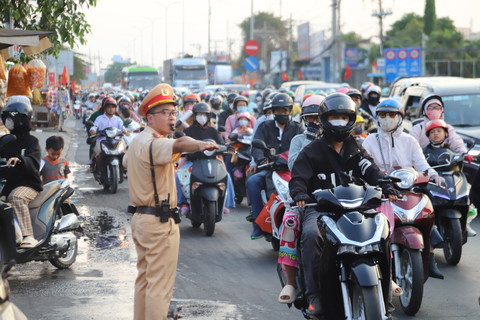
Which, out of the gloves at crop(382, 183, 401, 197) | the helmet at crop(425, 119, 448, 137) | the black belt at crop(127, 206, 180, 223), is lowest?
the black belt at crop(127, 206, 180, 223)

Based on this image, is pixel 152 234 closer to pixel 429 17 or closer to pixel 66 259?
pixel 66 259

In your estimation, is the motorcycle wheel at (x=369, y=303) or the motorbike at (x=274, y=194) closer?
the motorcycle wheel at (x=369, y=303)

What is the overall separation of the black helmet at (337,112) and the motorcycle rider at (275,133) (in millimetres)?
3969

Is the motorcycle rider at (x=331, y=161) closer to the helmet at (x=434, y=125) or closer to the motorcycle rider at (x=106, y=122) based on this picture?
the helmet at (x=434, y=125)

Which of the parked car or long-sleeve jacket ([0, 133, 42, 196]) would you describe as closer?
long-sleeve jacket ([0, 133, 42, 196])

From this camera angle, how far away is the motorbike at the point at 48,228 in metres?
8.03

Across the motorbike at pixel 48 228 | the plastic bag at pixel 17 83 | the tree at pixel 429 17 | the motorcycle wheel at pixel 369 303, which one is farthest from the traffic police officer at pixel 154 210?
the tree at pixel 429 17

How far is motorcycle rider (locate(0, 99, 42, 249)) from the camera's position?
862 cm

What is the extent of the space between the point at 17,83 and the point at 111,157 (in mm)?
3859

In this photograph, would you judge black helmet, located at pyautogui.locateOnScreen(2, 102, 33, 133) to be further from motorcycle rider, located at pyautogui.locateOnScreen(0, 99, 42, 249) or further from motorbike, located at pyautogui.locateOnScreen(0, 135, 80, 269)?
motorbike, located at pyautogui.locateOnScreen(0, 135, 80, 269)

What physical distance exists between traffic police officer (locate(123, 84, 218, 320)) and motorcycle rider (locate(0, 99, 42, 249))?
2.61 m

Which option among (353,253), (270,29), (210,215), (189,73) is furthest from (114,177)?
(270,29)

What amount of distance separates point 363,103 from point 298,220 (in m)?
10.8

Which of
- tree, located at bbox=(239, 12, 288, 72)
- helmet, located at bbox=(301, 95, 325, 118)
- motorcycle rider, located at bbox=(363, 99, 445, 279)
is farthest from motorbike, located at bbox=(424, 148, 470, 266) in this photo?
tree, located at bbox=(239, 12, 288, 72)
